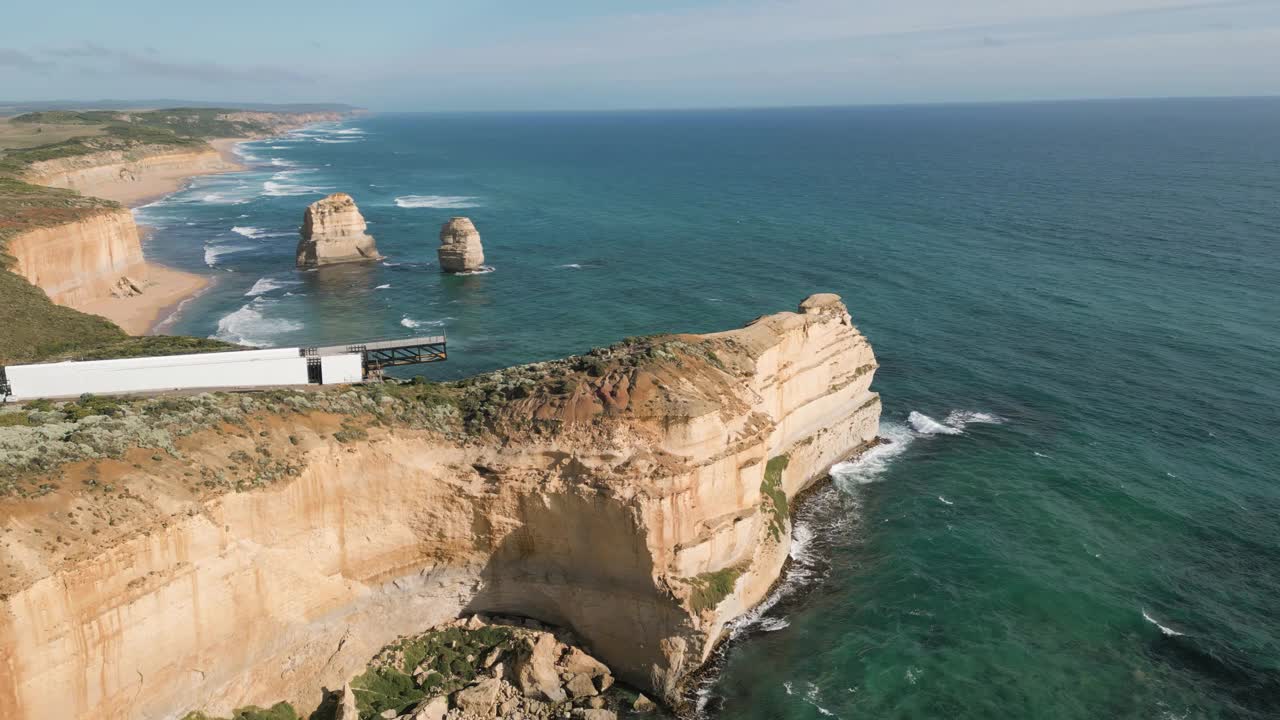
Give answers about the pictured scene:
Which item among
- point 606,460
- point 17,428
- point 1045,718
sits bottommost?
point 1045,718

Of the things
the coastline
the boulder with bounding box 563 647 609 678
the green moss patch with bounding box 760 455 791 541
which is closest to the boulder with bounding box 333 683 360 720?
the boulder with bounding box 563 647 609 678

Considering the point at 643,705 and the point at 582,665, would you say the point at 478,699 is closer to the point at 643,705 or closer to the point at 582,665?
the point at 582,665

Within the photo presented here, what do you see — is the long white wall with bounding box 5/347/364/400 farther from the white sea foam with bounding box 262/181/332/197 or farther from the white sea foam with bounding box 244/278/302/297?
the white sea foam with bounding box 262/181/332/197

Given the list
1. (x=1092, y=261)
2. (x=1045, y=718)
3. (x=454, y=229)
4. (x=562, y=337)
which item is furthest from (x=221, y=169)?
(x=1045, y=718)

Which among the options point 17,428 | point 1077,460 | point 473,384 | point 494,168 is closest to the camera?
point 17,428

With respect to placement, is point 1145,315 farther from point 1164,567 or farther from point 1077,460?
point 1164,567

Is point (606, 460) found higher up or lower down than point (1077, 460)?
higher up
